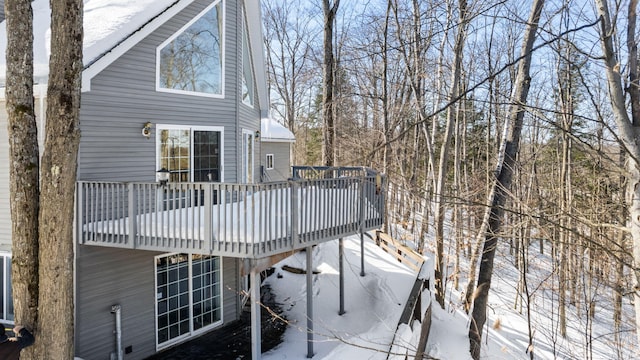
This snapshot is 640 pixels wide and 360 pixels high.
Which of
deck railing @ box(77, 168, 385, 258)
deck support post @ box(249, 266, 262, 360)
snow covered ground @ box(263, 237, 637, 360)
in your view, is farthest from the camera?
snow covered ground @ box(263, 237, 637, 360)

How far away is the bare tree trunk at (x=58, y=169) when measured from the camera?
5.25m

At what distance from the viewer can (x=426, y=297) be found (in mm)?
10062

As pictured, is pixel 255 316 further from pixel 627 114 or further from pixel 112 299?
pixel 627 114

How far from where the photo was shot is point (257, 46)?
11.6 meters

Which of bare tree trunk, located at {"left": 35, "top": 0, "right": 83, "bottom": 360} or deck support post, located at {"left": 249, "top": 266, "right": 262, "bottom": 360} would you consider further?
deck support post, located at {"left": 249, "top": 266, "right": 262, "bottom": 360}

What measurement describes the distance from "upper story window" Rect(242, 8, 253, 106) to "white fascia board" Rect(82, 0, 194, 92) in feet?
7.54

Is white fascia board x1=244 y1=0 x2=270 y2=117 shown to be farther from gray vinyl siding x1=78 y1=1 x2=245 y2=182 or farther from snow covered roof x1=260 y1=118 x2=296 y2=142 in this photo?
snow covered roof x1=260 y1=118 x2=296 y2=142

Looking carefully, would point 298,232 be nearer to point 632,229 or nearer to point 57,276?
point 57,276

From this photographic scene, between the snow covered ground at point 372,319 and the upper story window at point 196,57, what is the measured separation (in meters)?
5.33

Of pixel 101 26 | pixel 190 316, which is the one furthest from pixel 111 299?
pixel 101 26

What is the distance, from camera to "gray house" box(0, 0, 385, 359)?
21.3 ft

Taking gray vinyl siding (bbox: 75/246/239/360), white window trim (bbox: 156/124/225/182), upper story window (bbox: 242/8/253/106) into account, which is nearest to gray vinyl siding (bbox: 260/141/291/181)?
upper story window (bbox: 242/8/253/106)

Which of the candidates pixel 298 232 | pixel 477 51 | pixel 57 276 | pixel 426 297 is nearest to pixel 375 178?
pixel 298 232

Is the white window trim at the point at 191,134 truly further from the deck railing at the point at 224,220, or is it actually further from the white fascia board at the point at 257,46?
the white fascia board at the point at 257,46
